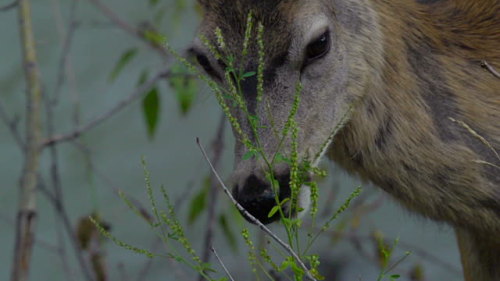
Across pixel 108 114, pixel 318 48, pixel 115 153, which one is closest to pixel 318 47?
pixel 318 48

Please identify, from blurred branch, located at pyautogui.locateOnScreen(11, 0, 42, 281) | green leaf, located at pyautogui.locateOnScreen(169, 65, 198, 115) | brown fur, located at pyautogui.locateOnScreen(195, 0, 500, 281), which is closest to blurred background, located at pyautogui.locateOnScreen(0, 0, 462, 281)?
green leaf, located at pyautogui.locateOnScreen(169, 65, 198, 115)

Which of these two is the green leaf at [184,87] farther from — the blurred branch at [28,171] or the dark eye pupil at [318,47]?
the dark eye pupil at [318,47]

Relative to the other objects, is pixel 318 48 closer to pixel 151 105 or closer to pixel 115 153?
pixel 151 105

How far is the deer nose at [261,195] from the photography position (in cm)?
A: 376

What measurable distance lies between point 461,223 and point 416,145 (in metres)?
0.31

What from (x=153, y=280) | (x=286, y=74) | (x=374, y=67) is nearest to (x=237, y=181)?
(x=286, y=74)

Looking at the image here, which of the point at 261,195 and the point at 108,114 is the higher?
the point at 108,114

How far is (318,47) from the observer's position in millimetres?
4176

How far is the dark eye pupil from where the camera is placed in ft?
13.6

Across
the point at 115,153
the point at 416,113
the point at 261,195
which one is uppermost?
the point at 261,195

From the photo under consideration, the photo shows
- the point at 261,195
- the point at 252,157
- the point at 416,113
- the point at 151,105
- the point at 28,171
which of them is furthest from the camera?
the point at 151,105

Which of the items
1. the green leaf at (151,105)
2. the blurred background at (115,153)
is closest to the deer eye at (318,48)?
the green leaf at (151,105)

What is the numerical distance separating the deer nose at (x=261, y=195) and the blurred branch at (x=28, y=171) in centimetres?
155

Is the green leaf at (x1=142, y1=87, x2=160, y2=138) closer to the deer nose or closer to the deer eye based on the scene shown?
the deer eye
